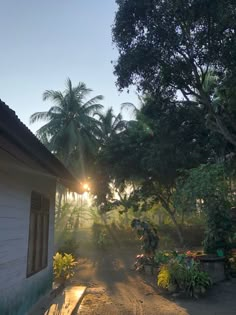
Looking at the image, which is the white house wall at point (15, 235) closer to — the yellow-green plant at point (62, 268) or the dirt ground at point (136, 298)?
the dirt ground at point (136, 298)

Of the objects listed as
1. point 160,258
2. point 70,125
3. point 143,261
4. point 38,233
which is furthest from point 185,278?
point 70,125

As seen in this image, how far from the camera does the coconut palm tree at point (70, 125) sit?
2405cm

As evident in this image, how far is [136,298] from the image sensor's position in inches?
338

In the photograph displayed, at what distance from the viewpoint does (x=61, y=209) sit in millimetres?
23672

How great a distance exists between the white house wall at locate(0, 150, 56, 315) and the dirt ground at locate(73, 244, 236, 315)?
6.91ft

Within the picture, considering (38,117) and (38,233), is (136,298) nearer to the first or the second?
(38,233)

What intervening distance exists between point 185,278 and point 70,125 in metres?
17.6

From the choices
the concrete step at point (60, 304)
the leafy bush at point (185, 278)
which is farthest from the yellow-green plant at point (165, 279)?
the concrete step at point (60, 304)

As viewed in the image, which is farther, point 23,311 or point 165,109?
point 165,109

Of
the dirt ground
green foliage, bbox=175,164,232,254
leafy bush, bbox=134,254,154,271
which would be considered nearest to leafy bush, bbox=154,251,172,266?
leafy bush, bbox=134,254,154,271

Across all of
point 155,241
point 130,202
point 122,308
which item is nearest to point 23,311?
point 122,308

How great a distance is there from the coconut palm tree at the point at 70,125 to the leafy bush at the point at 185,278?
621 inches

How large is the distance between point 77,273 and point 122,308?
6.28m

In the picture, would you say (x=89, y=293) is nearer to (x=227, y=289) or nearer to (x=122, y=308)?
(x=122, y=308)
